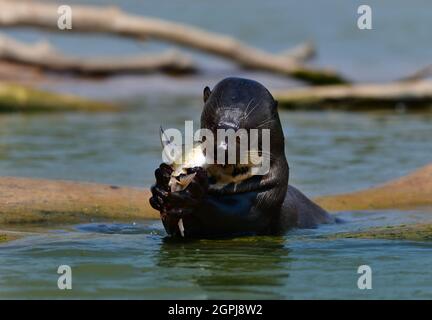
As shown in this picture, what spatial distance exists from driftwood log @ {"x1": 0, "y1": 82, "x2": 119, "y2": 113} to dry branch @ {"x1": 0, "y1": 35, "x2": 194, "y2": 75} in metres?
4.10

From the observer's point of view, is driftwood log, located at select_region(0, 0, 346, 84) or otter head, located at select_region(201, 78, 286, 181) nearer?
otter head, located at select_region(201, 78, 286, 181)

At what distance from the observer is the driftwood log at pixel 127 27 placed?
19.1 metres

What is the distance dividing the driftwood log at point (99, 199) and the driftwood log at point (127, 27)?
10537 millimetres

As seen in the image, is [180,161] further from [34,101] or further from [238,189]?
[34,101]

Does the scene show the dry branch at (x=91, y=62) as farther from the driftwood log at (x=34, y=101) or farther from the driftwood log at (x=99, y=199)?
the driftwood log at (x=99, y=199)

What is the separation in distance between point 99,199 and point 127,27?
36.8 ft

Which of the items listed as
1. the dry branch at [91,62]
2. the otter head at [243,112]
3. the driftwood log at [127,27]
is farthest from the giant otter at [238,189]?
the dry branch at [91,62]

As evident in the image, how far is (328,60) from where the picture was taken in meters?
24.6

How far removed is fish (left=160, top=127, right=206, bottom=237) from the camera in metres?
6.36

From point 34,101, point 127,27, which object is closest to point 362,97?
point 127,27

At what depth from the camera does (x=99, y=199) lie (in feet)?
27.3

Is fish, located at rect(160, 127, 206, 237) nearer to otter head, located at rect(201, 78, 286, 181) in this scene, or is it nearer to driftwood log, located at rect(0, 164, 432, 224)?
otter head, located at rect(201, 78, 286, 181)

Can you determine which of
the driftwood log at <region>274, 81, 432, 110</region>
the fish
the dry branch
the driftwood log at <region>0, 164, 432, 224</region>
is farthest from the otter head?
the dry branch
